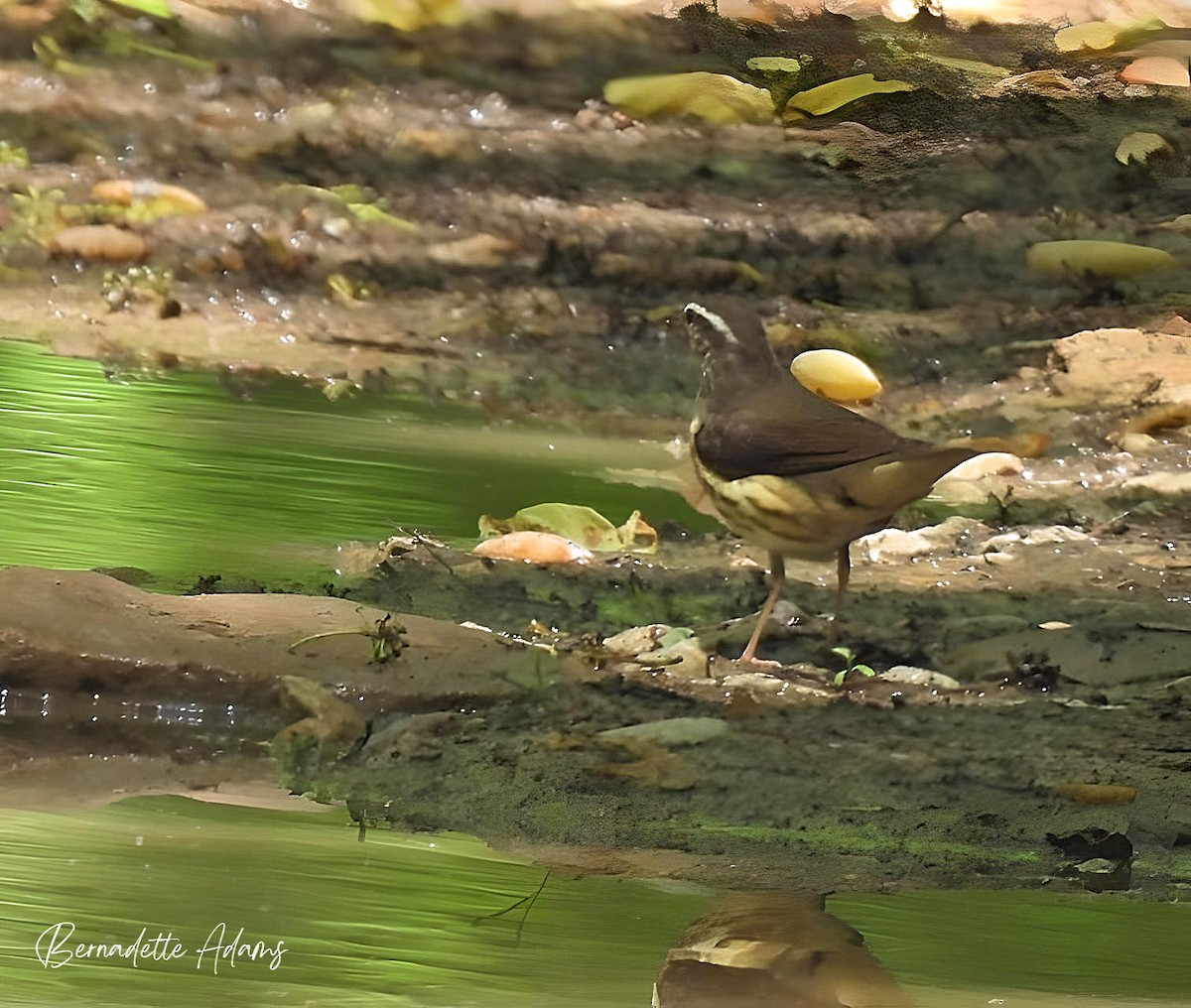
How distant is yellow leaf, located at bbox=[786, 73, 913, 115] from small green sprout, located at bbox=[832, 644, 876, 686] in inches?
183

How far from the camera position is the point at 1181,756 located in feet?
12.6

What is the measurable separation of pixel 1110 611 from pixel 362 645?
175 centimetres

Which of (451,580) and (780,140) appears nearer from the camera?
(451,580)

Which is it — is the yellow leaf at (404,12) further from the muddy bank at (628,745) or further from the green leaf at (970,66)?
the muddy bank at (628,745)

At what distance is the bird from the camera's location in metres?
4.07

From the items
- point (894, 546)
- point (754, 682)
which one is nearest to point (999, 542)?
point (894, 546)

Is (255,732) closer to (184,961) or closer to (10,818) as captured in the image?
(10,818)

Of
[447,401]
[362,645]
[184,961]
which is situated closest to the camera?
[184,961]

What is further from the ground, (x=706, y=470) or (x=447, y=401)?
(x=706, y=470)

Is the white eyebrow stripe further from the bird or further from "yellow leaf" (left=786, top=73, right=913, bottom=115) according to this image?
"yellow leaf" (left=786, top=73, right=913, bottom=115)

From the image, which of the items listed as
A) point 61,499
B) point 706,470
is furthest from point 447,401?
point 706,470

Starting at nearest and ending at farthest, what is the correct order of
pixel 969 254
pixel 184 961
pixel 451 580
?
1. pixel 184 961
2. pixel 451 580
3. pixel 969 254

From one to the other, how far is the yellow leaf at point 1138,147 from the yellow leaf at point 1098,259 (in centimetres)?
79

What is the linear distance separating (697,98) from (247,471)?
391 cm
